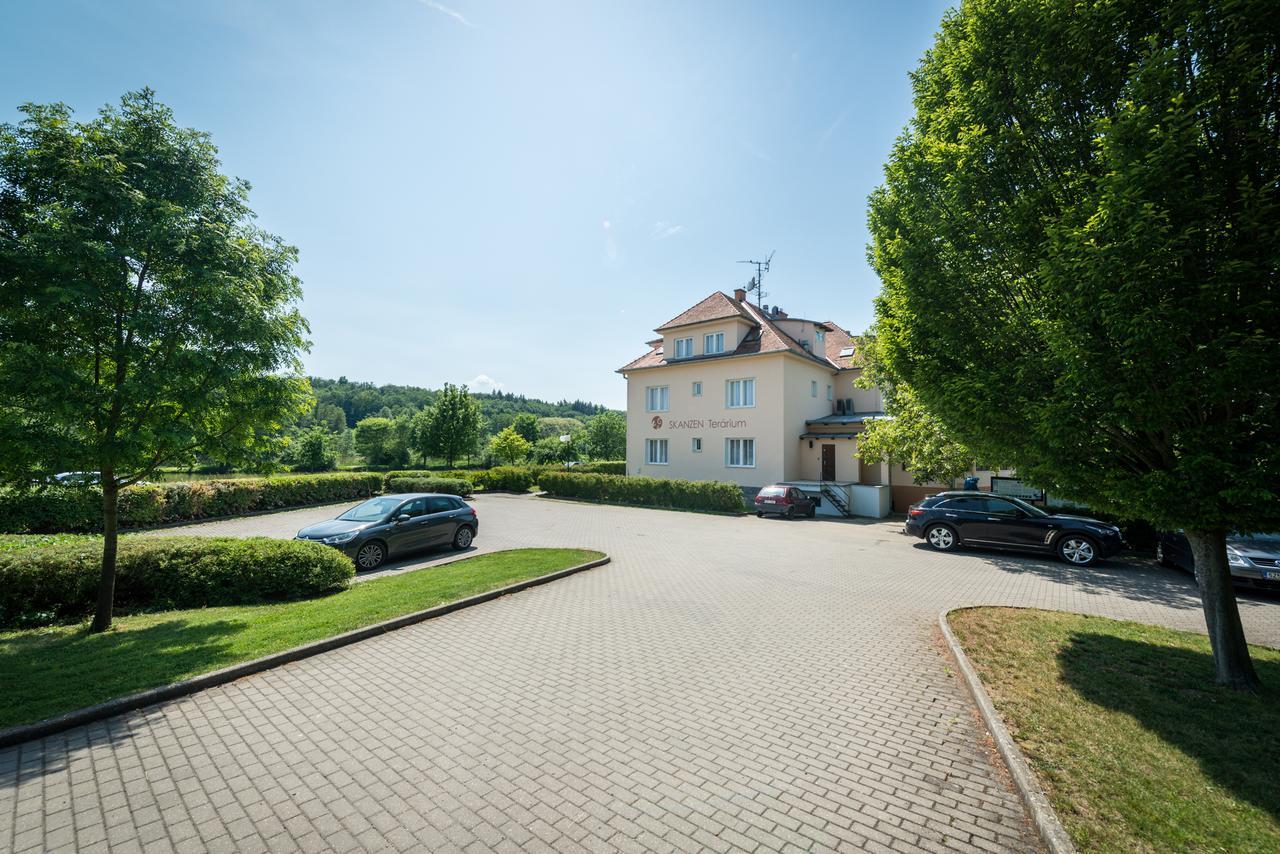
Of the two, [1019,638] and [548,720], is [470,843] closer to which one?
[548,720]

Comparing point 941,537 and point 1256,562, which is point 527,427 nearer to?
point 941,537

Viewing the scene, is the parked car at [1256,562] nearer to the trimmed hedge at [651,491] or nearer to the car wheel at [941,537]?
the car wheel at [941,537]

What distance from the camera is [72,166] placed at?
609 cm

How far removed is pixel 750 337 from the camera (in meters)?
27.7

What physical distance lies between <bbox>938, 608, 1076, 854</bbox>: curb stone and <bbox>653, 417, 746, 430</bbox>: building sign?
21.0 m

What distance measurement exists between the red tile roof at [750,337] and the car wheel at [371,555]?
1902 centimetres

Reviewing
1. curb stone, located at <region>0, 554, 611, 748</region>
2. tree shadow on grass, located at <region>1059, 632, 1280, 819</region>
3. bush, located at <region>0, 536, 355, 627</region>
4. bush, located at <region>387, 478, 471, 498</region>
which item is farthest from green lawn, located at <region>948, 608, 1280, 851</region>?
bush, located at <region>387, 478, 471, 498</region>

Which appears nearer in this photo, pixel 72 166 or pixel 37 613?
pixel 72 166

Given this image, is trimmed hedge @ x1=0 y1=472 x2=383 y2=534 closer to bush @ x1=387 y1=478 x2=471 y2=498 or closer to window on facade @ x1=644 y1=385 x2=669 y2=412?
bush @ x1=387 y1=478 x2=471 y2=498

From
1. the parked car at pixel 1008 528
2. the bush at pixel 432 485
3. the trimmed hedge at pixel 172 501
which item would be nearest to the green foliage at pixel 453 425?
the bush at pixel 432 485

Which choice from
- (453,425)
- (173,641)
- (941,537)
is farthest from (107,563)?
(453,425)

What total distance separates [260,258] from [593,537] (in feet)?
36.3

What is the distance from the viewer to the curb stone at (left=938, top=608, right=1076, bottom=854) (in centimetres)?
318

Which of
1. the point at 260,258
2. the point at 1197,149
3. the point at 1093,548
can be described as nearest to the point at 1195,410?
the point at 1197,149
